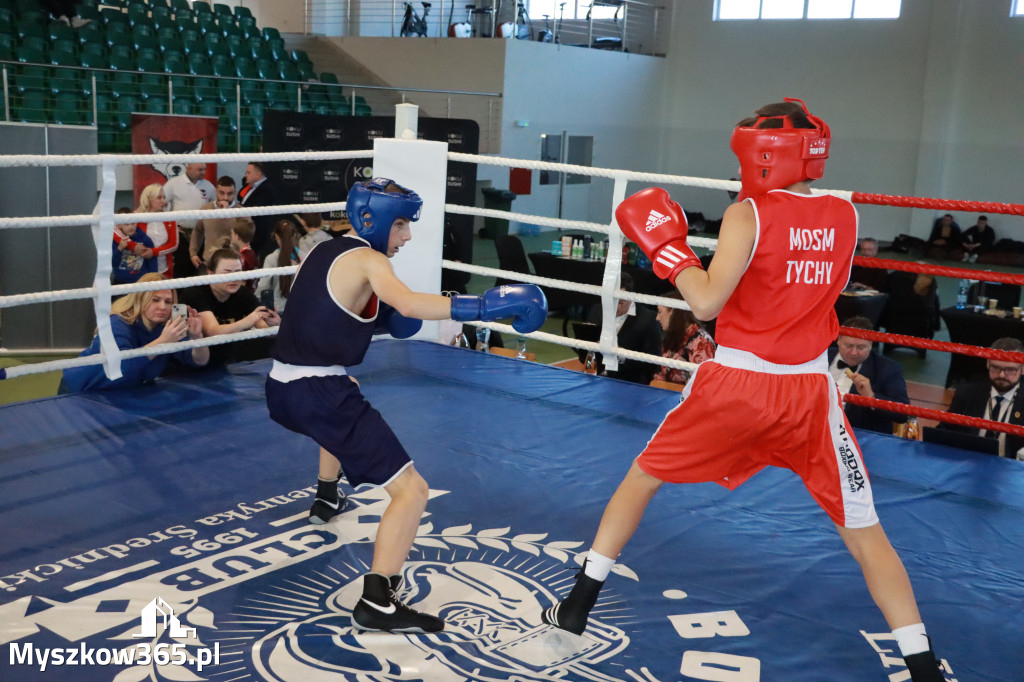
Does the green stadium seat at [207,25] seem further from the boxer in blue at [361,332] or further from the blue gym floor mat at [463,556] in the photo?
the boxer in blue at [361,332]

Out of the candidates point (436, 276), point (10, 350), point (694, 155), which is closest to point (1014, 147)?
point (694, 155)

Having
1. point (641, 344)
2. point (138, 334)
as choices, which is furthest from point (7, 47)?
point (641, 344)

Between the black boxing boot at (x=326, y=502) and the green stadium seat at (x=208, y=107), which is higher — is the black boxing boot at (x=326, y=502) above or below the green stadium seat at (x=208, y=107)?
below

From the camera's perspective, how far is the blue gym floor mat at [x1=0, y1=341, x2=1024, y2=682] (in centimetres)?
197

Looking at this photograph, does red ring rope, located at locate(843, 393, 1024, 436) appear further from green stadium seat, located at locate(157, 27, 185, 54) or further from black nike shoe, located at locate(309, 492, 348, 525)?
green stadium seat, located at locate(157, 27, 185, 54)

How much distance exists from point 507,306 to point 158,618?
1.02 m

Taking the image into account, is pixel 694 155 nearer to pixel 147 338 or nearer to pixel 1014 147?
pixel 1014 147

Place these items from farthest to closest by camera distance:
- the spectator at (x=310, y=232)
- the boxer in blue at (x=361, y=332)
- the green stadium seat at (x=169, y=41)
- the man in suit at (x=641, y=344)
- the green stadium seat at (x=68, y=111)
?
the green stadium seat at (x=169, y=41) → the green stadium seat at (x=68, y=111) → the spectator at (x=310, y=232) → the man in suit at (x=641, y=344) → the boxer in blue at (x=361, y=332)

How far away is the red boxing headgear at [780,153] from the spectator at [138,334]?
2.36 meters

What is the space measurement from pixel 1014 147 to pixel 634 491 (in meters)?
13.0

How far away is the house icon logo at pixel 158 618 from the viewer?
1.99 m

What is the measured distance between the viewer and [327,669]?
1.90m

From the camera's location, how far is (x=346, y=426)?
220 centimetres

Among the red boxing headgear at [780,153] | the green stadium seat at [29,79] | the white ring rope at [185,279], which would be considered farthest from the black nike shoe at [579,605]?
the green stadium seat at [29,79]
